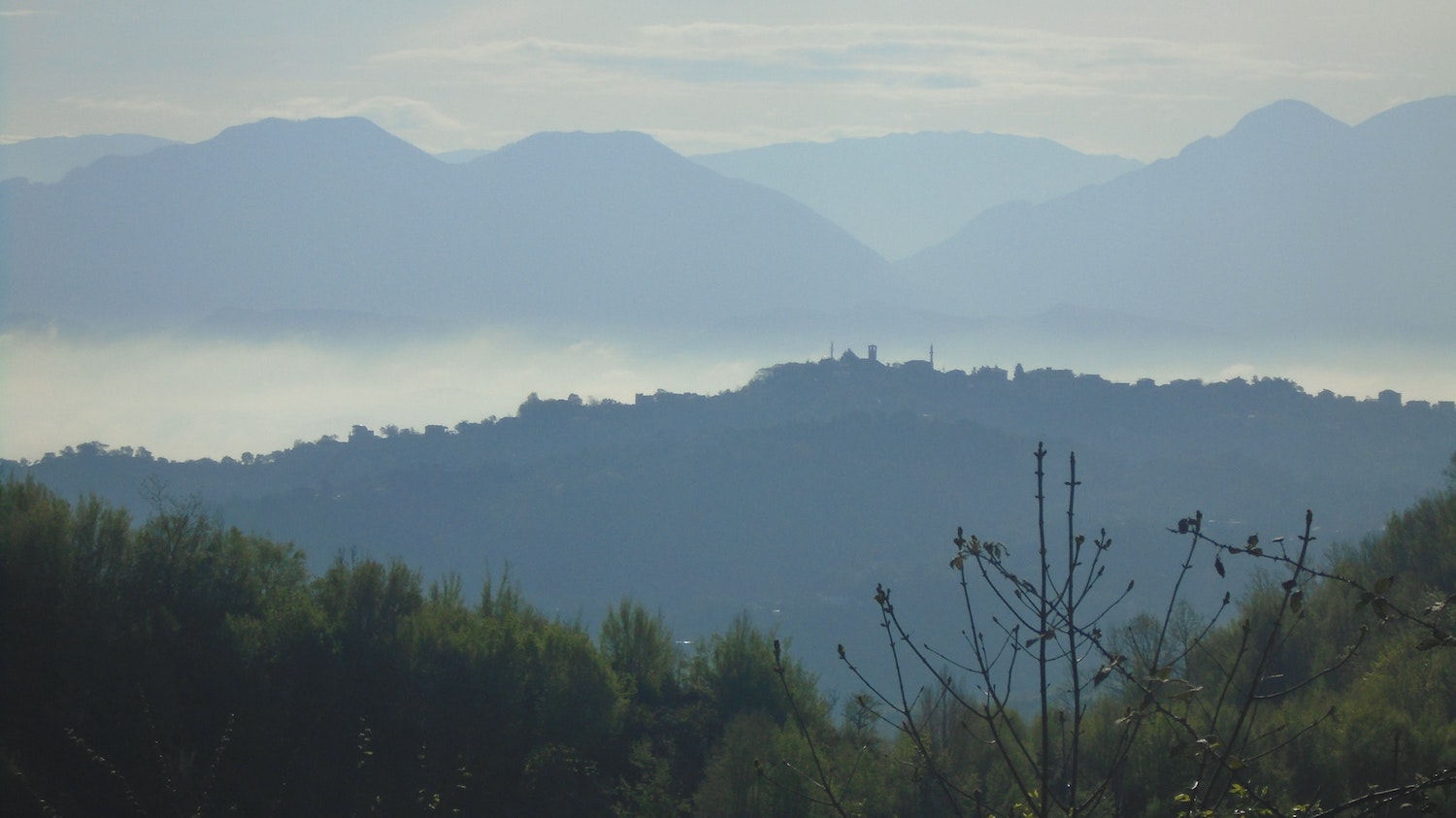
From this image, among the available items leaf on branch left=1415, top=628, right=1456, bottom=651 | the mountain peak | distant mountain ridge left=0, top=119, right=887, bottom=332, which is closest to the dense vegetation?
leaf on branch left=1415, top=628, right=1456, bottom=651

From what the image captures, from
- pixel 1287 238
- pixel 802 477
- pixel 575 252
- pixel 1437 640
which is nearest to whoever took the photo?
pixel 1437 640

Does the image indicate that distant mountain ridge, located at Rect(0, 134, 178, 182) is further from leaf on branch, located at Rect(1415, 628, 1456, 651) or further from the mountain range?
leaf on branch, located at Rect(1415, 628, 1456, 651)

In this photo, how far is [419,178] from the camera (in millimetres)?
198250

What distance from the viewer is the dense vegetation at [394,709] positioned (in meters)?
9.48

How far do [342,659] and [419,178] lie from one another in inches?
7785

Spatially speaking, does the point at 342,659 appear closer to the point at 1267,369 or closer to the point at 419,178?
the point at 1267,369

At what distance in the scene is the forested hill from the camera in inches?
2520

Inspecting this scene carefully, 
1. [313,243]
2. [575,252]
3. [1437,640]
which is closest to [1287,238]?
[575,252]

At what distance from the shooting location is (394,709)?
11.4 meters

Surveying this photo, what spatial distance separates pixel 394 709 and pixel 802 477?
2756 inches

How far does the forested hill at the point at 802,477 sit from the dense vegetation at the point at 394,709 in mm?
37677

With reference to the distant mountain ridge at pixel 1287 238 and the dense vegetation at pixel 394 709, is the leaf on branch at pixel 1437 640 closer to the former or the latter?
the dense vegetation at pixel 394 709

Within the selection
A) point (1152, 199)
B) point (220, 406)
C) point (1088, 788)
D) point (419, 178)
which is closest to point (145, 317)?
point (220, 406)

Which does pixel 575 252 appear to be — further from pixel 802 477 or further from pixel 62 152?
pixel 802 477
